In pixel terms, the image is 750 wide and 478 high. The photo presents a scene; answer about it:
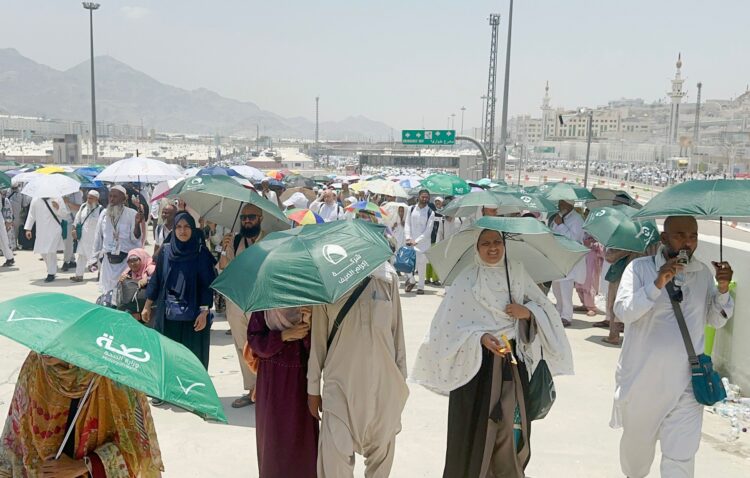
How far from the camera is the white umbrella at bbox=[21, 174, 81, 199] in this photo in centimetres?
1094

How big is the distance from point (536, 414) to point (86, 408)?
7.57ft

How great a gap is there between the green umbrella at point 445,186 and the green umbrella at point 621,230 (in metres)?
4.92

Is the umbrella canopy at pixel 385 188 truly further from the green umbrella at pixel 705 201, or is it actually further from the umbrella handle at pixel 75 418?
the umbrella handle at pixel 75 418

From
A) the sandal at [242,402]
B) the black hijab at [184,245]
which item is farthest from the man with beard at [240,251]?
Answer: the black hijab at [184,245]

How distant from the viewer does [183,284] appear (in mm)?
5254

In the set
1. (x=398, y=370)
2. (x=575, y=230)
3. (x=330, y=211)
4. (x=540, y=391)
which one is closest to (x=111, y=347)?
(x=398, y=370)

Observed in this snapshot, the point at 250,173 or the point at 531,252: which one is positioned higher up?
the point at 531,252

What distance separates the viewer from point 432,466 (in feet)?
15.1

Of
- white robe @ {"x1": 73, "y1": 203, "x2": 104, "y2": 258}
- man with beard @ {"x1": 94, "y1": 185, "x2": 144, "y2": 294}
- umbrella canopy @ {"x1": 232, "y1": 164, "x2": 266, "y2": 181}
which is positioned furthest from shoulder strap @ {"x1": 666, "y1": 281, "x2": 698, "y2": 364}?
umbrella canopy @ {"x1": 232, "y1": 164, "x2": 266, "y2": 181}

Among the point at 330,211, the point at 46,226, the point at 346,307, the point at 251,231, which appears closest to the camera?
the point at 346,307

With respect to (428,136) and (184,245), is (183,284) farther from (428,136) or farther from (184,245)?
(428,136)

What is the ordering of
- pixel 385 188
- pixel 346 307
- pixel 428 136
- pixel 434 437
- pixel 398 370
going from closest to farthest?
pixel 346 307 < pixel 398 370 < pixel 434 437 < pixel 385 188 < pixel 428 136

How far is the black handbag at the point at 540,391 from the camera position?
379cm

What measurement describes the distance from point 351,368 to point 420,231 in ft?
24.9
